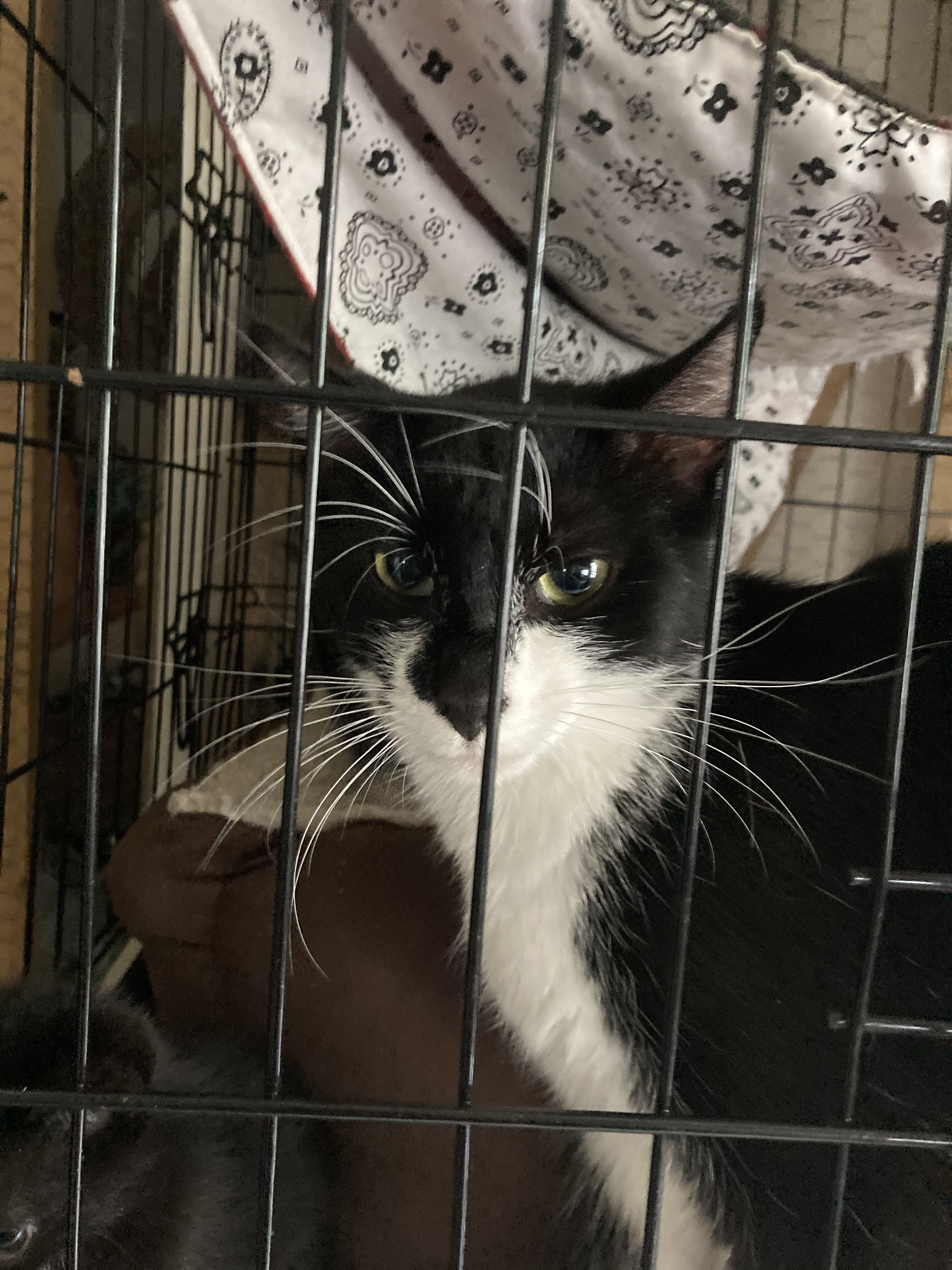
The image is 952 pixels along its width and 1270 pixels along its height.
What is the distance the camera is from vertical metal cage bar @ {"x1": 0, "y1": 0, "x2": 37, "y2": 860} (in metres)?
0.71

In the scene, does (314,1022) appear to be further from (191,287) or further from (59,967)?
(191,287)

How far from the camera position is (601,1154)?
78cm

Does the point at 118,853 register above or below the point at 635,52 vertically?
below

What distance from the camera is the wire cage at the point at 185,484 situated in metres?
0.44

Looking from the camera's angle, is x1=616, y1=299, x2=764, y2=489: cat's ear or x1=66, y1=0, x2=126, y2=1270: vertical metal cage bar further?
x1=616, y1=299, x2=764, y2=489: cat's ear

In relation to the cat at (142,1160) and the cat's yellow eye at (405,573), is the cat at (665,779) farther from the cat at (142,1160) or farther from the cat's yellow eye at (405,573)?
the cat at (142,1160)

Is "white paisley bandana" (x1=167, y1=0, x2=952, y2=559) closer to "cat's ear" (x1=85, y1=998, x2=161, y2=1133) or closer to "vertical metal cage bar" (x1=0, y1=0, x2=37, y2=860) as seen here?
"vertical metal cage bar" (x1=0, y1=0, x2=37, y2=860)

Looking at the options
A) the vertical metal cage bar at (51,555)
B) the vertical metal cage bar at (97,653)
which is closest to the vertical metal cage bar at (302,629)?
the vertical metal cage bar at (97,653)

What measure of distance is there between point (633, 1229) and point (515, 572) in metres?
0.67

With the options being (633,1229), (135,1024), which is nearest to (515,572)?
(135,1024)

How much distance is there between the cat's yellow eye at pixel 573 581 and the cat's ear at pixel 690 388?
108 millimetres

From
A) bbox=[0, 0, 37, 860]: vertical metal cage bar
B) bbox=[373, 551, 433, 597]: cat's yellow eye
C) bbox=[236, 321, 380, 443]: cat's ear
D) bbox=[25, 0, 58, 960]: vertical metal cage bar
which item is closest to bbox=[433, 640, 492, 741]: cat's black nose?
bbox=[373, 551, 433, 597]: cat's yellow eye

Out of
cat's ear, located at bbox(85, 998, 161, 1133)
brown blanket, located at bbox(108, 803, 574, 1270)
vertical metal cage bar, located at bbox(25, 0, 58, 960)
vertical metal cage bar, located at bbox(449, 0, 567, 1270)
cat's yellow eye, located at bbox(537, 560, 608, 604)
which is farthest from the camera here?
vertical metal cage bar, located at bbox(25, 0, 58, 960)

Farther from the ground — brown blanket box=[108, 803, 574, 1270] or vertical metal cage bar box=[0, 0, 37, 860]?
vertical metal cage bar box=[0, 0, 37, 860]
